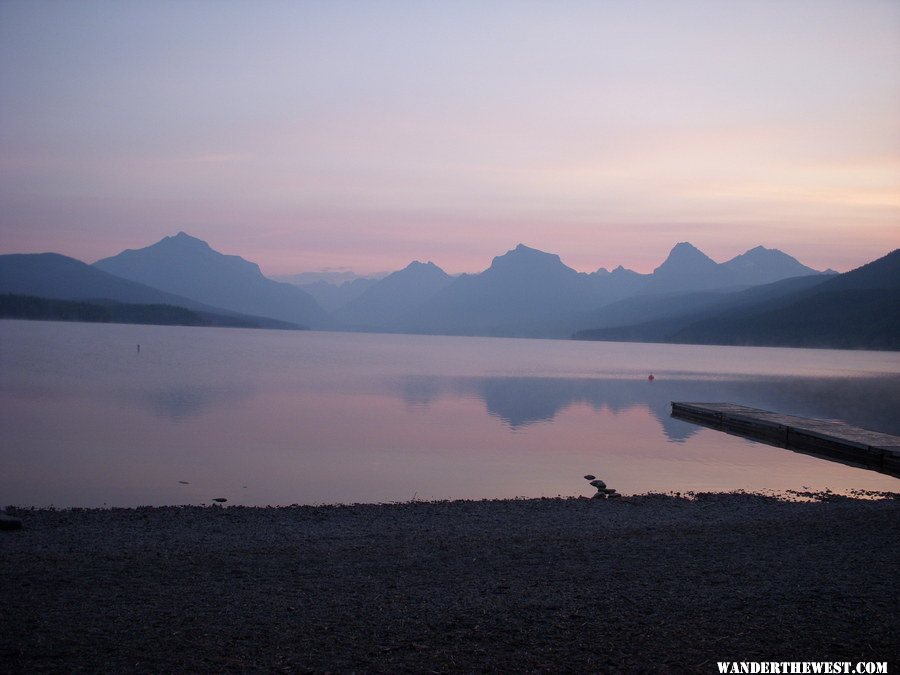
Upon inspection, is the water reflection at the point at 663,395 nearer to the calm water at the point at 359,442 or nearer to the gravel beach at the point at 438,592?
the calm water at the point at 359,442

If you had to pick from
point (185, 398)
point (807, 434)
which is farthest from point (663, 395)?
point (185, 398)

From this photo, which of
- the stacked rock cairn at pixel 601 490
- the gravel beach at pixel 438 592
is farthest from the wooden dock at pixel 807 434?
the gravel beach at pixel 438 592

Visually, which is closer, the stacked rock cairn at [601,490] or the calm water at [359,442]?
the stacked rock cairn at [601,490]

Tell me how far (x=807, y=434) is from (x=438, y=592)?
22735 mm

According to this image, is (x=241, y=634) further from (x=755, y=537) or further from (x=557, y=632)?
(x=755, y=537)

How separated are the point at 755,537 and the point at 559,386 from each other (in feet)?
144

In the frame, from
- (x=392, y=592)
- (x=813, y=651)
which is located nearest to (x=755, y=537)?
(x=813, y=651)

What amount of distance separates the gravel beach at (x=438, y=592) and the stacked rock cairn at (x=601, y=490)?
2.83 metres

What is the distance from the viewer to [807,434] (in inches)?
1059

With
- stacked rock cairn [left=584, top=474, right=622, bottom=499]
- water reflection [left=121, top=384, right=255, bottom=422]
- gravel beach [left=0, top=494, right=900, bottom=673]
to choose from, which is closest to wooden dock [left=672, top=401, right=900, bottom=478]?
stacked rock cairn [left=584, top=474, right=622, bottom=499]

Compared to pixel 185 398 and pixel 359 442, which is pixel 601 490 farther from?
pixel 185 398

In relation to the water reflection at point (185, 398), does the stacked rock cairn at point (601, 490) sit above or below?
above

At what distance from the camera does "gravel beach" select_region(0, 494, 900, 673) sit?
643 centimetres

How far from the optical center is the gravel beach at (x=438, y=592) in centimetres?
643
